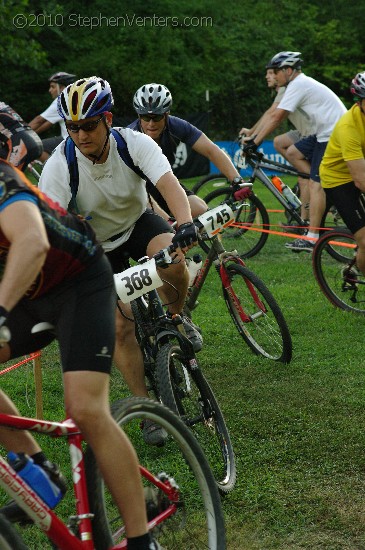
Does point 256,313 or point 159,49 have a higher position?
point 159,49

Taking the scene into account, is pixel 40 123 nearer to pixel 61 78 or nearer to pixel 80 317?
pixel 61 78

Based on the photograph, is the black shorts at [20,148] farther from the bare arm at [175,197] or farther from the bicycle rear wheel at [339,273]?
the bicycle rear wheel at [339,273]

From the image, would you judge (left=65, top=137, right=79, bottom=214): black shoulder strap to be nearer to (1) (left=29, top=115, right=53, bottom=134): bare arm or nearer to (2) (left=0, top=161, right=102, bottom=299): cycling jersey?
(2) (left=0, top=161, right=102, bottom=299): cycling jersey

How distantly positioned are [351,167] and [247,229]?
4396 mm

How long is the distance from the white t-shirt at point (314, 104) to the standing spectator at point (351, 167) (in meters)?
3.26

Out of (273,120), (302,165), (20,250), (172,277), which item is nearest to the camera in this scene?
(20,250)

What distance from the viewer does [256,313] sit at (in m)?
6.98

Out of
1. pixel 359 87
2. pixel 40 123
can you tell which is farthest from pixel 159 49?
pixel 359 87

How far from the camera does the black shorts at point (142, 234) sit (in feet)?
17.8

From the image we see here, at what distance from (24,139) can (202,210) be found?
3340 mm

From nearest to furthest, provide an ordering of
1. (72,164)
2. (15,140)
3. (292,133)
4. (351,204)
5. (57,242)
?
(57,242) → (15,140) → (72,164) → (351,204) → (292,133)

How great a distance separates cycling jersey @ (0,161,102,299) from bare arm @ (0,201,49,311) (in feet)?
0.38

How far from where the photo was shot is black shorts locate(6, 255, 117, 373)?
3312 millimetres

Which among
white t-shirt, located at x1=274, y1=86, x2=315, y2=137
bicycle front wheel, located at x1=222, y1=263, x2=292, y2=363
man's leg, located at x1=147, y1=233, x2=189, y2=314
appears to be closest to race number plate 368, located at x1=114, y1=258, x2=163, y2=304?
man's leg, located at x1=147, y1=233, x2=189, y2=314
